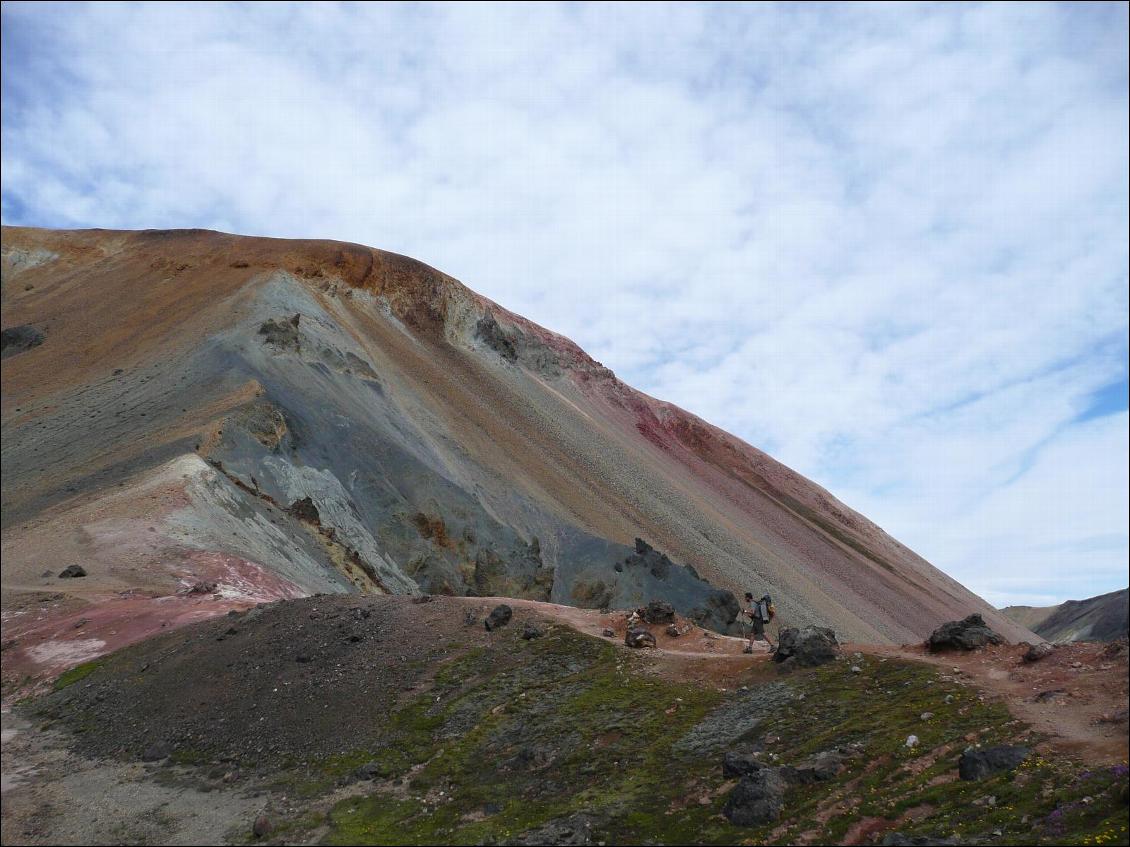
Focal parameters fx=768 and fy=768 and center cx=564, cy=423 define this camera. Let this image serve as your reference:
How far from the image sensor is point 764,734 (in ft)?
56.7

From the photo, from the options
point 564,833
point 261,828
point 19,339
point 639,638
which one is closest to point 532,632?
point 639,638

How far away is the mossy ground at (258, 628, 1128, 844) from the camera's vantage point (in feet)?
40.5

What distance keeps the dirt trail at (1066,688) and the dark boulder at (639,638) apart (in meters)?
7.44

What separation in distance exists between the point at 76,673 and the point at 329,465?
23.4 m

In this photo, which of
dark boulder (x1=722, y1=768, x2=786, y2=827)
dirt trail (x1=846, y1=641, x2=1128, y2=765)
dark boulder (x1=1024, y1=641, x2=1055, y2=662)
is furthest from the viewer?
dark boulder (x1=1024, y1=641, x2=1055, y2=662)

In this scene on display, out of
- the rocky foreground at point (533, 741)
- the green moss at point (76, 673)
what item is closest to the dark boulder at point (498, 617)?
the rocky foreground at point (533, 741)

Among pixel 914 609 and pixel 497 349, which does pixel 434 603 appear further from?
pixel 914 609

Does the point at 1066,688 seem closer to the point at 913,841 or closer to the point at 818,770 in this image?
the point at 818,770

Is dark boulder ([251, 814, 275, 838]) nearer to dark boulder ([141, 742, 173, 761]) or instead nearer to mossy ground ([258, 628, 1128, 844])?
mossy ground ([258, 628, 1128, 844])

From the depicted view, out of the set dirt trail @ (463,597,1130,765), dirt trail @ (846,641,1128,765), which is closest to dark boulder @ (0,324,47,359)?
dirt trail @ (463,597,1130,765)

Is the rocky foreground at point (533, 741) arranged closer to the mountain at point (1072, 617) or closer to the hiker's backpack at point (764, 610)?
the hiker's backpack at point (764, 610)

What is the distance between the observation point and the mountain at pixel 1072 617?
130375 millimetres

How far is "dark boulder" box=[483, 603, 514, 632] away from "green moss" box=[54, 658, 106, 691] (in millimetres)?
11192

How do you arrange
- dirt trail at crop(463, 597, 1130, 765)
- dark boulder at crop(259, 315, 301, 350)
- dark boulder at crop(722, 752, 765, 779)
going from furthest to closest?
dark boulder at crop(259, 315, 301, 350)
dark boulder at crop(722, 752, 765, 779)
dirt trail at crop(463, 597, 1130, 765)
